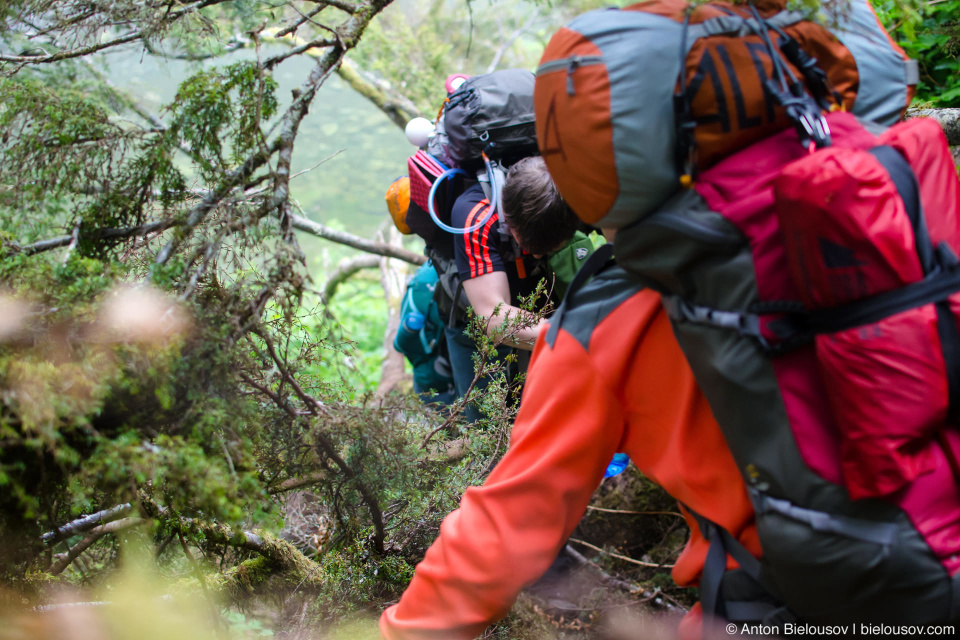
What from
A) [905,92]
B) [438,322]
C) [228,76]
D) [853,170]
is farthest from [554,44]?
[438,322]

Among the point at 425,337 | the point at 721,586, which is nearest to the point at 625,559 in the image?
the point at 425,337

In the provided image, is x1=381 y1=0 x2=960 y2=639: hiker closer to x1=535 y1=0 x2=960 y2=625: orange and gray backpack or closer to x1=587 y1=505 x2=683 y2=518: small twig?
x1=535 y1=0 x2=960 y2=625: orange and gray backpack

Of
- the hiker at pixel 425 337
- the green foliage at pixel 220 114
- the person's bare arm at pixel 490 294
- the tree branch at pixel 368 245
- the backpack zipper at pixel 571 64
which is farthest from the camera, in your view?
the tree branch at pixel 368 245

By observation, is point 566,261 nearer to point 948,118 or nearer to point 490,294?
point 490,294

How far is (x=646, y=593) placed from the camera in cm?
284

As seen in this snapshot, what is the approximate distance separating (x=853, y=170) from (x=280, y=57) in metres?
1.48

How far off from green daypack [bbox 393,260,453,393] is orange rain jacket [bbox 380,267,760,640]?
6.35ft

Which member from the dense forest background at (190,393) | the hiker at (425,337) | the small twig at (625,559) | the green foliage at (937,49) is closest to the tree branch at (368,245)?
the hiker at (425,337)

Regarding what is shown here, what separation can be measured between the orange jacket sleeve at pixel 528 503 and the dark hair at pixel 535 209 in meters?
0.97

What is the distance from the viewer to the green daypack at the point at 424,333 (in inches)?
129

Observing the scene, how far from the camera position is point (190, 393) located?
1294mm

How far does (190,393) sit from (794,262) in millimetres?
1138

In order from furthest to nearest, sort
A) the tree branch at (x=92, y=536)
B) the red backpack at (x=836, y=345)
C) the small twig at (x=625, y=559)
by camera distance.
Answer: the small twig at (x=625, y=559) < the tree branch at (x=92, y=536) < the red backpack at (x=836, y=345)

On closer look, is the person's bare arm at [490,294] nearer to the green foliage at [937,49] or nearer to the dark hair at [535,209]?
the dark hair at [535,209]
